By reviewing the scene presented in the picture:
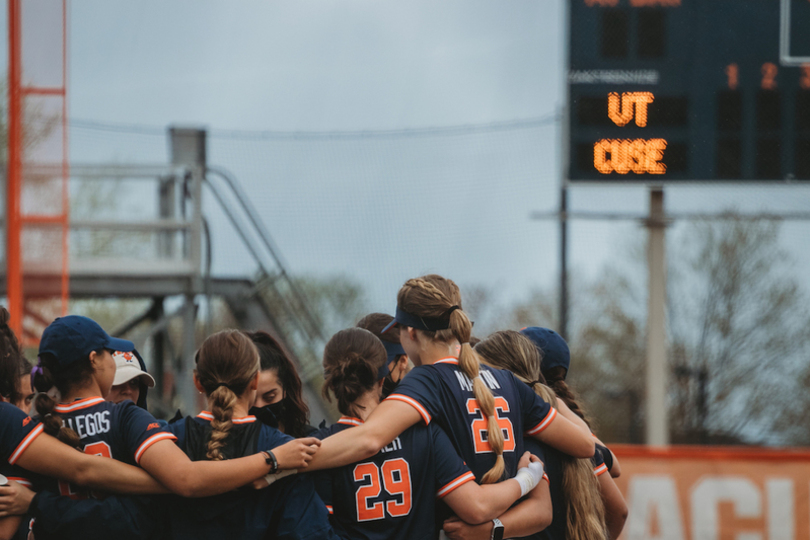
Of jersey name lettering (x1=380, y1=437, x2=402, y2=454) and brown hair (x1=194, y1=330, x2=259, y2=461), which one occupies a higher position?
brown hair (x1=194, y1=330, x2=259, y2=461)

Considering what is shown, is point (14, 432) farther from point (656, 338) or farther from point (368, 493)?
point (656, 338)

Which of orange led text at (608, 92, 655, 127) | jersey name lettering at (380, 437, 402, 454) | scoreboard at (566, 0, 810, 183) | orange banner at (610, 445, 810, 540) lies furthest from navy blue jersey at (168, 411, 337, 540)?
orange led text at (608, 92, 655, 127)

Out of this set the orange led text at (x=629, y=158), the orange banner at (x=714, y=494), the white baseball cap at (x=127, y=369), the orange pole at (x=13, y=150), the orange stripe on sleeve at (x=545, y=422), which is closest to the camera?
the orange stripe on sleeve at (x=545, y=422)

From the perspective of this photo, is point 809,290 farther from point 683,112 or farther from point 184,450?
point 184,450

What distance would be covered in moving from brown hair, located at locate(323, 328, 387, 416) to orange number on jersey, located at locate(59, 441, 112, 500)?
2.10 feet

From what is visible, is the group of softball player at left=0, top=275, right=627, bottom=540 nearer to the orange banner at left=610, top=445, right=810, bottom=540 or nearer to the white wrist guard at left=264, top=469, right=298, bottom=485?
the white wrist guard at left=264, top=469, right=298, bottom=485

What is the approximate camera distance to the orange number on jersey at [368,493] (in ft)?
7.43

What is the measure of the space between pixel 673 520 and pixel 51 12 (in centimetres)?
614

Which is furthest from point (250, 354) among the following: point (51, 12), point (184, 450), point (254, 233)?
point (254, 233)

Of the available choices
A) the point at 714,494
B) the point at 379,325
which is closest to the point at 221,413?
the point at 379,325

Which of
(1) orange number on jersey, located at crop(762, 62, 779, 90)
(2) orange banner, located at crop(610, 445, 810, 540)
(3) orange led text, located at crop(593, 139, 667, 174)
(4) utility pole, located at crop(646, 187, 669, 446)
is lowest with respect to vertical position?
(2) orange banner, located at crop(610, 445, 810, 540)

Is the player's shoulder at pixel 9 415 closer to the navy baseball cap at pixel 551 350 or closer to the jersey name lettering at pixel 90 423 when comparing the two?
the jersey name lettering at pixel 90 423

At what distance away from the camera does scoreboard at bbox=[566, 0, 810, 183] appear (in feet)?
23.2

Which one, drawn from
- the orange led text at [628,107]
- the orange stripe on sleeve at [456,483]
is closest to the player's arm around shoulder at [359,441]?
the orange stripe on sleeve at [456,483]
